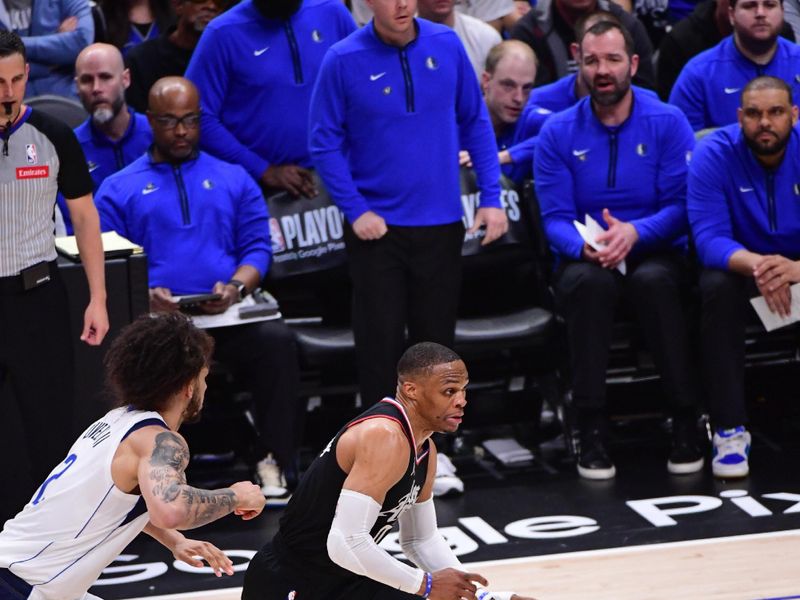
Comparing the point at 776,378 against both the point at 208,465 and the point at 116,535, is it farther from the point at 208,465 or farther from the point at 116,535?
the point at 116,535

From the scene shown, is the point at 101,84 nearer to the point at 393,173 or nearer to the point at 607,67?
the point at 393,173

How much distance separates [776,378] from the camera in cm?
654

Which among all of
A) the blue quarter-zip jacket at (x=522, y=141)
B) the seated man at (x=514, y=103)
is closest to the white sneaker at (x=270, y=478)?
the seated man at (x=514, y=103)

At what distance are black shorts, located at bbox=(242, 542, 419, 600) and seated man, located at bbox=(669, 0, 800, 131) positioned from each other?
375cm

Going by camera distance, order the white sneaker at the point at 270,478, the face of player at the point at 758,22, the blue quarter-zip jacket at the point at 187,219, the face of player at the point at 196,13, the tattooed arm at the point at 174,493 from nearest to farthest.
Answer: the tattooed arm at the point at 174,493 < the white sneaker at the point at 270,478 < the blue quarter-zip jacket at the point at 187,219 < the face of player at the point at 758,22 < the face of player at the point at 196,13

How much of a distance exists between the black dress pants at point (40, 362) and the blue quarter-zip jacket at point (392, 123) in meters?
1.34

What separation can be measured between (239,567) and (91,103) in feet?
8.05

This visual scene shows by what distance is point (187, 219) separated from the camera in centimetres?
598

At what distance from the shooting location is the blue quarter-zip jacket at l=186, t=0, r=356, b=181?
6.38 m

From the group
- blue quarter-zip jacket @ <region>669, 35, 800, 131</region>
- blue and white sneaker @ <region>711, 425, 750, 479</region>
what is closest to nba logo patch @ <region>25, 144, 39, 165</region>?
blue and white sneaker @ <region>711, 425, 750, 479</region>

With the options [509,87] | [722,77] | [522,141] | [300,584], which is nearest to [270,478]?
[300,584]

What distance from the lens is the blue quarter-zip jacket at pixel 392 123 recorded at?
18.7 feet

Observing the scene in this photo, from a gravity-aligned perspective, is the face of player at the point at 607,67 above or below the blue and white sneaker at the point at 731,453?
above

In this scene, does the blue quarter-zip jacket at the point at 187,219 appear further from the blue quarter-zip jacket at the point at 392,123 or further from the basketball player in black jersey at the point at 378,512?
the basketball player in black jersey at the point at 378,512
